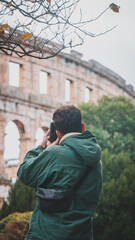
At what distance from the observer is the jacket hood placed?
9.78 feet

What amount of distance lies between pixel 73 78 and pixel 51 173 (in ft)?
82.1

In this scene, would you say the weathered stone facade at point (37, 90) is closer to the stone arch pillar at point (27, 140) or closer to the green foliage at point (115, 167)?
the stone arch pillar at point (27, 140)

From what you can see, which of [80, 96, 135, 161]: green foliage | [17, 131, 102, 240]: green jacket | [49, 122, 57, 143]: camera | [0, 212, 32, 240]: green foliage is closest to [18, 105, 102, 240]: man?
[17, 131, 102, 240]: green jacket

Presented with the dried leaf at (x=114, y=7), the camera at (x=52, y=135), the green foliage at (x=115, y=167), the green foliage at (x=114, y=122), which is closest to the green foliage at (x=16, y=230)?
the camera at (x=52, y=135)

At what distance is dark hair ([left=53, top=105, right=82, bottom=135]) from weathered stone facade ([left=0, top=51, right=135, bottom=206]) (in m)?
18.8

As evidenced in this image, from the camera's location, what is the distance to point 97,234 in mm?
13719

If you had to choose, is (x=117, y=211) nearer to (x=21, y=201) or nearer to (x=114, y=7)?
(x=21, y=201)

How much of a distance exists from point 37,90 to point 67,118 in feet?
73.6

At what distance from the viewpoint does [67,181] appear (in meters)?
2.93

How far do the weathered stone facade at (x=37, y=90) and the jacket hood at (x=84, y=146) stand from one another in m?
18.9

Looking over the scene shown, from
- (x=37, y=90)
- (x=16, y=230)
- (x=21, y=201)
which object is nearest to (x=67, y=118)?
(x=16, y=230)

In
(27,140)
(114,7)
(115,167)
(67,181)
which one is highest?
(114,7)

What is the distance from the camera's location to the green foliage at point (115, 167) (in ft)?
45.3

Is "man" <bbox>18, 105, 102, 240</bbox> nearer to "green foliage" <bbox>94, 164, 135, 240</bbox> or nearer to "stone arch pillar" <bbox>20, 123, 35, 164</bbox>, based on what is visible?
"green foliage" <bbox>94, 164, 135, 240</bbox>
